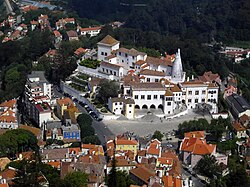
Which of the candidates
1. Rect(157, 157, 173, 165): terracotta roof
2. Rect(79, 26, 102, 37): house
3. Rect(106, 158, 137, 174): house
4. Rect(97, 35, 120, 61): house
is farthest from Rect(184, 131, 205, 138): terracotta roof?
Rect(79, 26, 102, 37): house

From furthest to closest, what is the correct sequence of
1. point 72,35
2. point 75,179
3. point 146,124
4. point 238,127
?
point 72,35 < point 146,124 < point 238,127 < point 75,179

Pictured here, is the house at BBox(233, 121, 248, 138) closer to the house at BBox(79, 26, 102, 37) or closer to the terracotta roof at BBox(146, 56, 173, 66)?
the terracotta roof at BBox(146, 56, 173, 66)

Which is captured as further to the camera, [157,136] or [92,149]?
[157,136]

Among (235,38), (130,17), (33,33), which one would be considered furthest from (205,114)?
(130,17)

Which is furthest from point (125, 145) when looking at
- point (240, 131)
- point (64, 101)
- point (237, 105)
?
point (237, 105)

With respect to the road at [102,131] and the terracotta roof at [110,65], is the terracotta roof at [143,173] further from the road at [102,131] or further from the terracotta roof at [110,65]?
the terracotta roof at [110,65]

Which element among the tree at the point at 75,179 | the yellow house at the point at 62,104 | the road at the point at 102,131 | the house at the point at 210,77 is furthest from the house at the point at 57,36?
the tree at the point at 75,179

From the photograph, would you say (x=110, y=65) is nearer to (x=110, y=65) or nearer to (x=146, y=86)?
(x=110, y=65)
